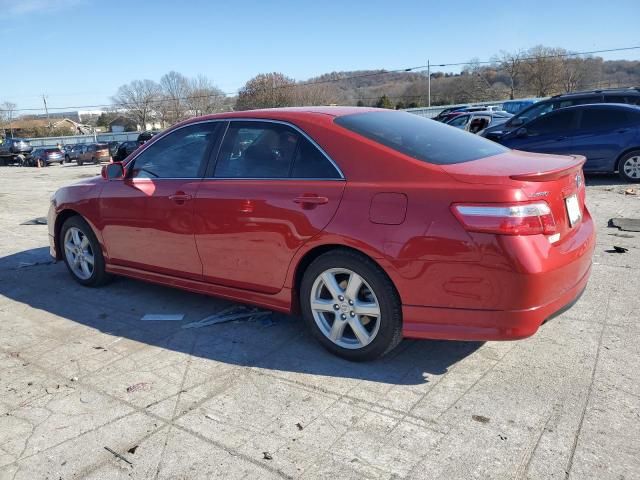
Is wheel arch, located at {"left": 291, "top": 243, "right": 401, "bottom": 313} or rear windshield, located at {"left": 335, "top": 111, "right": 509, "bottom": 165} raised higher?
rear windshield, located at {"left": 335, "top": 111, "right": 509, "bottom": 165}

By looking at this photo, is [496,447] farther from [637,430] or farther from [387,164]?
[387,164]

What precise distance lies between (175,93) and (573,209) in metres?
85.4

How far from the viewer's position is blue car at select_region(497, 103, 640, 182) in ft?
34.2

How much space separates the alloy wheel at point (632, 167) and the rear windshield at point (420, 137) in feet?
26.3

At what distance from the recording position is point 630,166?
417 inches

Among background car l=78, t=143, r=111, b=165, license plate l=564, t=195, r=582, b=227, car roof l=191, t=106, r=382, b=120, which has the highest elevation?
car roof l=191, t=106, r=382, b=120

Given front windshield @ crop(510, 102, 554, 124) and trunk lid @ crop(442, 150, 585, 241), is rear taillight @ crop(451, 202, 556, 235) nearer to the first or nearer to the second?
trunk lid @ crop(442, 150, 585, 241)

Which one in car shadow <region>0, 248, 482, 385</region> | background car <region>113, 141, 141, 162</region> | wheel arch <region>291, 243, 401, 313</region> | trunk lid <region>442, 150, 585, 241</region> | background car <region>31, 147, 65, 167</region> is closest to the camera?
trunk lid <region>442, 150, 585, 241</region>

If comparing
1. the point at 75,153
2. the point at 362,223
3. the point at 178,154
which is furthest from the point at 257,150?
the point at 75,153

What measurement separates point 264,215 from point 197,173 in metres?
0.86

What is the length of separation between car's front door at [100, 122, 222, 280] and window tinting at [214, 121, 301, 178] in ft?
0.63

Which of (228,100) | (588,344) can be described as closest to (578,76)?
(228,100)

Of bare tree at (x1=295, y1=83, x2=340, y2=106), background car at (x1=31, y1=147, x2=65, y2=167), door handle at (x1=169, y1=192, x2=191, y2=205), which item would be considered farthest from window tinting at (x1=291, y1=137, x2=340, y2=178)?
bare tree at (x1=295, y1=83, x2=340, y2=106)

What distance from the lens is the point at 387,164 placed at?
331 cm
